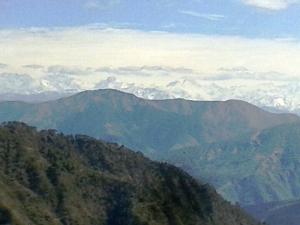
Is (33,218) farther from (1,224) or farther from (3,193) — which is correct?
(1,224)

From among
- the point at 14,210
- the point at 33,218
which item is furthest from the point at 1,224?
the point at 33,218

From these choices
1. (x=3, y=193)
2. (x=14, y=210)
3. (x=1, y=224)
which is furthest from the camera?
(x=3, y=193)

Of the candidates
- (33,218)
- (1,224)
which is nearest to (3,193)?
(33,218)

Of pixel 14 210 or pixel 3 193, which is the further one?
pixel 3 193

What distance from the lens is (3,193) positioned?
199 m

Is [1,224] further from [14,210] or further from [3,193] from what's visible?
[3,193]

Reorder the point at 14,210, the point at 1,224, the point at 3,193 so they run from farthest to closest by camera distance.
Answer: the point at 3,193 < the point at 14,210 < the point at 1,224

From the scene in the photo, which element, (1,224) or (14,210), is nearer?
(1,224)

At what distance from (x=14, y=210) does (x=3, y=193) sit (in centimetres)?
1514

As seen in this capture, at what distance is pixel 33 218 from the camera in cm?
19925

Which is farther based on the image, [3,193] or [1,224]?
[3,193]

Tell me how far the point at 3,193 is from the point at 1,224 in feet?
Answer: 85.2

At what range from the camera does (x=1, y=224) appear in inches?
6860
